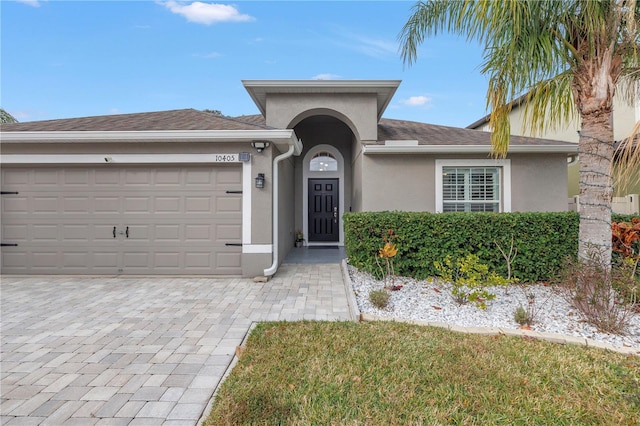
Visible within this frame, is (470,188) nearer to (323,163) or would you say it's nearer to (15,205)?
(323,163)

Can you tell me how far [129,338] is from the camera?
12.3ft

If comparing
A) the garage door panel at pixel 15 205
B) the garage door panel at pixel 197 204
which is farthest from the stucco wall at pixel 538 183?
the garage door panel at pixel 15 205

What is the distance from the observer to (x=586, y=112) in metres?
4.63

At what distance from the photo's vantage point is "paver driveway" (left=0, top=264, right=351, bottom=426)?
2479mm

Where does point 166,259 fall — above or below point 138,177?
below

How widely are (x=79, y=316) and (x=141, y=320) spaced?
3.26 ft

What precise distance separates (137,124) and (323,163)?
621 cm

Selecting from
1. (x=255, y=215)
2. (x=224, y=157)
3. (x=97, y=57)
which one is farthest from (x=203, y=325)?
(x=97, y=57)

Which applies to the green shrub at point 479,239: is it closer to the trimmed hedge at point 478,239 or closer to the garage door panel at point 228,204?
the trimmed hedge at point 478,239

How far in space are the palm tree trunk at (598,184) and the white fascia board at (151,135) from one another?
513 cm

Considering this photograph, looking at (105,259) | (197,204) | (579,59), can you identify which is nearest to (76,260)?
(105,259)

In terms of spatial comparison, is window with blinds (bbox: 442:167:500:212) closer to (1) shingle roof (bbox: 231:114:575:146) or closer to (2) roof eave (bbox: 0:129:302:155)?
(1) shingle roof (bbox: 231:114:575:146)

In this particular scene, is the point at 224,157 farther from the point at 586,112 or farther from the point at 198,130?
the point at 586,112

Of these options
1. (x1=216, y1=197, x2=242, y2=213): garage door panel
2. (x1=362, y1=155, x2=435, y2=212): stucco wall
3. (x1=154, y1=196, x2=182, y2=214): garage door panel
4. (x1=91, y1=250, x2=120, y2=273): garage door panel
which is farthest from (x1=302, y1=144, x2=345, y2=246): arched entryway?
(x1=91, y1=250, x2=120, y2=273): garage door panel
